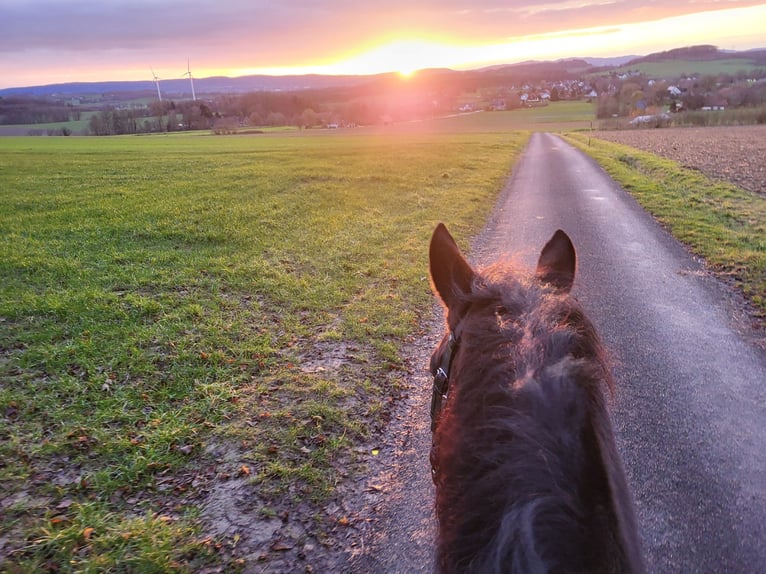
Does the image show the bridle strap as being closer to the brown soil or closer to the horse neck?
the horse neck

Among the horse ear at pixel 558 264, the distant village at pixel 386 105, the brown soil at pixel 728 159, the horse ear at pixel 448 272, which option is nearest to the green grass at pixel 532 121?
the distant village at pixel 386 105

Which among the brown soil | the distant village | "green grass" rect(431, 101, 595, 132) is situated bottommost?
the brown soil

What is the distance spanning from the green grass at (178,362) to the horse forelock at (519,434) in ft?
7.56

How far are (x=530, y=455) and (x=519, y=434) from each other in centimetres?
6

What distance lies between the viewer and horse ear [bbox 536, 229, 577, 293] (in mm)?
2043

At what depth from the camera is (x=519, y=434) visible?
4.00 feet

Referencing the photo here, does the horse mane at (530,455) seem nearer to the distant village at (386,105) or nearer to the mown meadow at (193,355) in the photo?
the mown meadow at (193,355)

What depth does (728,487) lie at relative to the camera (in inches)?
129

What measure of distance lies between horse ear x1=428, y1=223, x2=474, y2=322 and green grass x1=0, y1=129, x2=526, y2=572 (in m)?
2.18

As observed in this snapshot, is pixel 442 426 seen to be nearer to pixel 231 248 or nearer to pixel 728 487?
pixel 728 487

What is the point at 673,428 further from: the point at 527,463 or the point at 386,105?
the point at 386,105

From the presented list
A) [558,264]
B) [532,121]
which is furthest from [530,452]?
[532,121]

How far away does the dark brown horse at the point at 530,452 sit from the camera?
1071mm

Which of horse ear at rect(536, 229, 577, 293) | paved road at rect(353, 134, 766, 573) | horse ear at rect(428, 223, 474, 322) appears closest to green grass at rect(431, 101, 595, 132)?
paved road at rect(353, 134, 766, 573)
